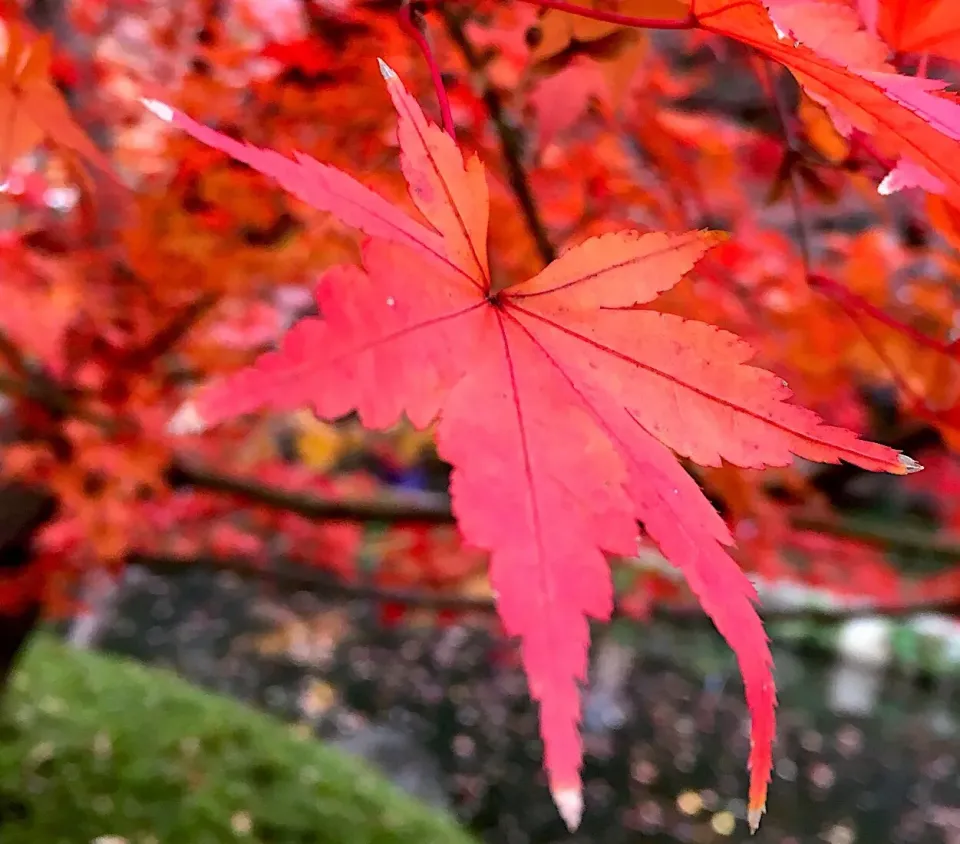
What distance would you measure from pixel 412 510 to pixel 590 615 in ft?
3.76

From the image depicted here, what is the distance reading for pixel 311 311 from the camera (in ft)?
7.64

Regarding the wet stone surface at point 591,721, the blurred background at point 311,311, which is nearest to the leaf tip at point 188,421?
the blurred background at point 311,311

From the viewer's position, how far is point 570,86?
0.54 m

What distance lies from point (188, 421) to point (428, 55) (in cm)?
18

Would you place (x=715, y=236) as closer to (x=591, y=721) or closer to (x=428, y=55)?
(x=428, y=55)

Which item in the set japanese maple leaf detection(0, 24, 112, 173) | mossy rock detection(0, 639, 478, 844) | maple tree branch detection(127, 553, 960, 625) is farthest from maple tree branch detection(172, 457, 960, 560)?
japanese maple leaf detection(0, 24, 112, 173)

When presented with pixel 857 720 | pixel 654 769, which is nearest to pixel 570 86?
pixel 654 769

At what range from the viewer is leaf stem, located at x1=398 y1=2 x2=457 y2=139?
29 centimetres

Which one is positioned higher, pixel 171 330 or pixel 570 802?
pixel 570 802

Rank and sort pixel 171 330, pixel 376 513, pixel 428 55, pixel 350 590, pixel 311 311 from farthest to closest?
pixel 311 311
pixel 350 590
pixel 376 513
pixel 171 330
pixel 428 55

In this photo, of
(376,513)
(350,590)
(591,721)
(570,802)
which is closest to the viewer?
(570,802)

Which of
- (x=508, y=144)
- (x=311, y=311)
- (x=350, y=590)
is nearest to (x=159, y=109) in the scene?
(x=508, y=144)

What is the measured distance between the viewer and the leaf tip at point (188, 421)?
0.77 feet

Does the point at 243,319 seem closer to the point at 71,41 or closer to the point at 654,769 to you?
the point at 71,41
